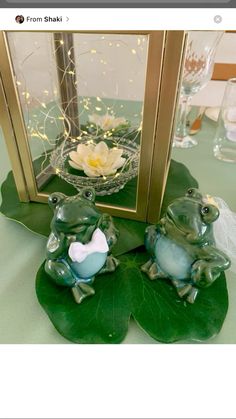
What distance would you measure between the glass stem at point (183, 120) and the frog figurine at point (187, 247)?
38cm

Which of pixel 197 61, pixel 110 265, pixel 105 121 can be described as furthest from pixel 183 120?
pixel 110 265

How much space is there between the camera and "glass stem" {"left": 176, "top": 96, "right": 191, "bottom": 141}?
0.65 meters

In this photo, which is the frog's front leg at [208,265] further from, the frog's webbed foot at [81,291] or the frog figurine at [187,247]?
the frog's webbed foot at [81,291]

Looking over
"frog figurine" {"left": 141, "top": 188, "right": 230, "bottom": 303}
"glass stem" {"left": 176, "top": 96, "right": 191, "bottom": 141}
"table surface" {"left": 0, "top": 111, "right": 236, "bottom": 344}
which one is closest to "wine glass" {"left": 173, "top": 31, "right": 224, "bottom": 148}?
"glass stem" {"left": 176, "top": 96, "right": 191, "bottom": 141}

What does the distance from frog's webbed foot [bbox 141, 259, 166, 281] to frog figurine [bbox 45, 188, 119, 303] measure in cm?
5

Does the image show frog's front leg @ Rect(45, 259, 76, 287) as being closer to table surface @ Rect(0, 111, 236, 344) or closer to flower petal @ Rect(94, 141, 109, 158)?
table surface @ Rect(0, 111, 236, 344)

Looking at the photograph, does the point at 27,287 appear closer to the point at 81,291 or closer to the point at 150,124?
the point at 81,291

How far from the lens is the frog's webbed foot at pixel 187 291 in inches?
13.2

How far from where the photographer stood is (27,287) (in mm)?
361

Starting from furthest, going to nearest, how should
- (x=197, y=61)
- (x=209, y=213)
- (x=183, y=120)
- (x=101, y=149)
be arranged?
(x=183, y=120) → (x=197, y=61) → (x=101, y=149) → (x=209, y=213)

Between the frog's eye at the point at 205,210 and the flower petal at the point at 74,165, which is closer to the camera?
the frog's eye at the point at 205,210

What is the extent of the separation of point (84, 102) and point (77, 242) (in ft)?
0.57

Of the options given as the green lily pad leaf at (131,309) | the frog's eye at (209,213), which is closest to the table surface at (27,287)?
the green lily pad leaf at (131,309)

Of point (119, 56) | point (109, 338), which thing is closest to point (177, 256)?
point (109, 338)
